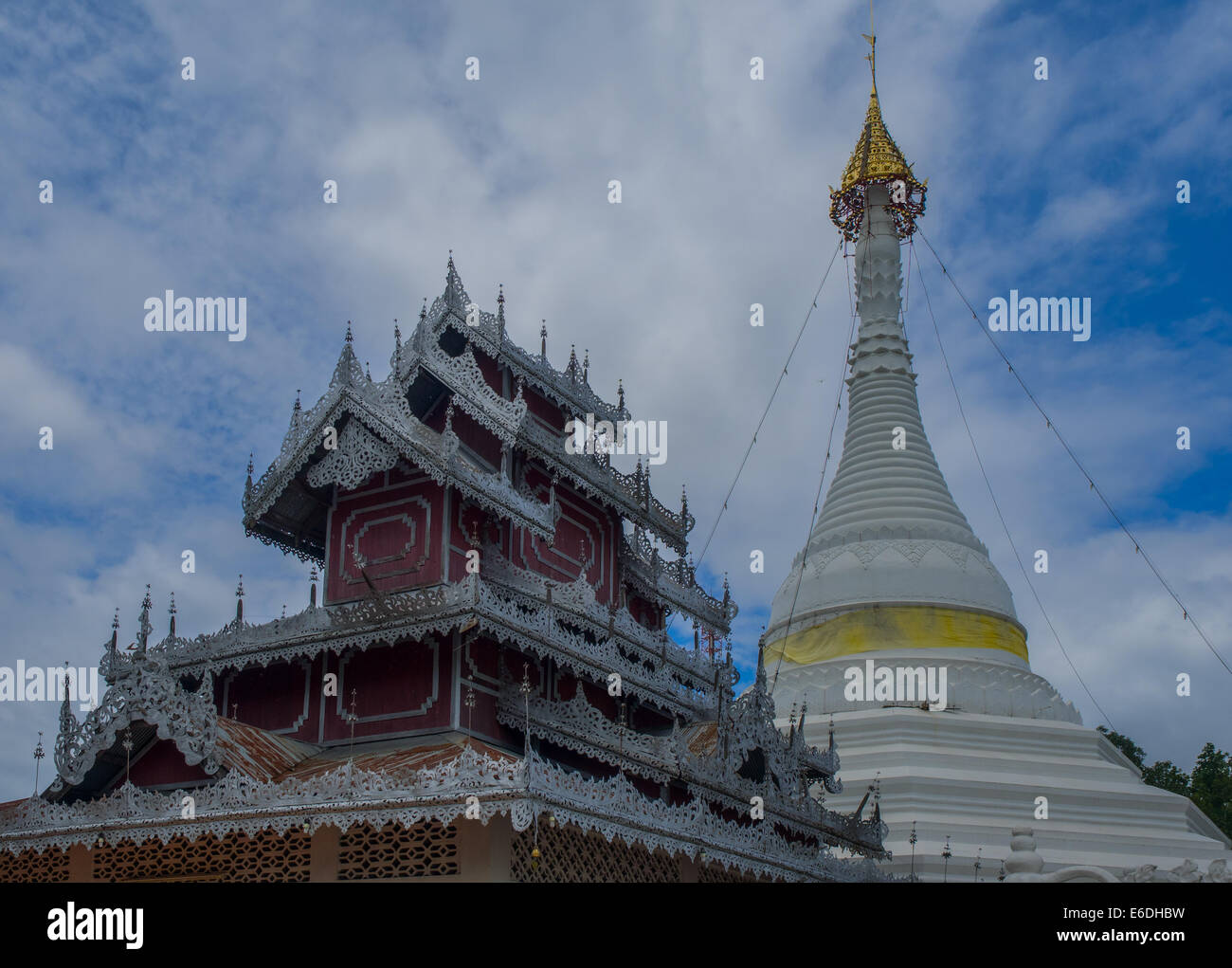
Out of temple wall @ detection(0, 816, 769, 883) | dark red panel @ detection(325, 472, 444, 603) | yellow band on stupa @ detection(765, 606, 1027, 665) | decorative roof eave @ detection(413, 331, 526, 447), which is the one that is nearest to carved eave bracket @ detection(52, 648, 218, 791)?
temple wall @ detection(0, 816, 769, 883)

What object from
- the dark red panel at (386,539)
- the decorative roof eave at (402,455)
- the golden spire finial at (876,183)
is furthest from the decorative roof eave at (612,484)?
the golden spire finial at (876,183)

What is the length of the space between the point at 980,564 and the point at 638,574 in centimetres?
1702

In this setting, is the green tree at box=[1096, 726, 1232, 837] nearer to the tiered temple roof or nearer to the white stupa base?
the white stupa base

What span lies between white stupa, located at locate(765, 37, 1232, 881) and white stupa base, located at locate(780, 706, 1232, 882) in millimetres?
46

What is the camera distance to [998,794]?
107ft

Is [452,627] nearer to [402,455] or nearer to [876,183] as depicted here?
[402,455]

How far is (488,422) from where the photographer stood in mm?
23141

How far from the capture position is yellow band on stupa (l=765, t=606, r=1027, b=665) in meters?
38.9

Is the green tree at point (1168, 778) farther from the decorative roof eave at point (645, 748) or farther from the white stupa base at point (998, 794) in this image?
the decorative roof eave at point (645, 748)

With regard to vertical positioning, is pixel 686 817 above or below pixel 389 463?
below

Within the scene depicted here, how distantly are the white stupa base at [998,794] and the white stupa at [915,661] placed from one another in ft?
0.15
